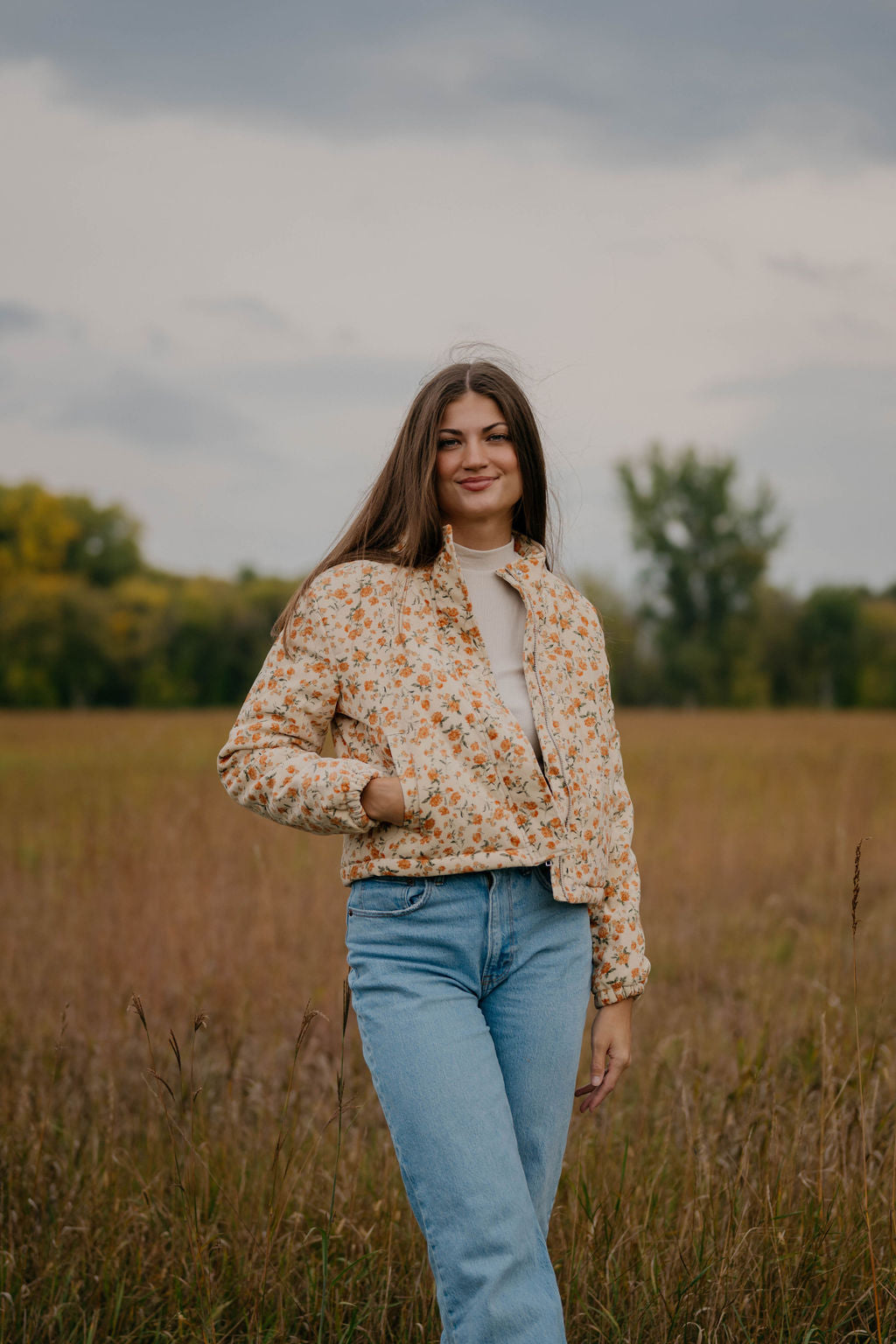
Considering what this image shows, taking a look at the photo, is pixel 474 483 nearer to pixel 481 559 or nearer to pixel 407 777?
pixel 481 559

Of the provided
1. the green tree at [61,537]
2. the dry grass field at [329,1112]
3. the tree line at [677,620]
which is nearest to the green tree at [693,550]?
the tree line at [677,620]

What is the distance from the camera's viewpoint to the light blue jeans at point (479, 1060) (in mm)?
1666

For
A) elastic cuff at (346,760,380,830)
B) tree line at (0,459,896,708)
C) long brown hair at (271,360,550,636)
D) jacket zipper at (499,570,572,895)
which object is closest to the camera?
elastic cuff at (346,760,380,830)

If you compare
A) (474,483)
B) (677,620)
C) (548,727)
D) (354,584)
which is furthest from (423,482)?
(677,620)

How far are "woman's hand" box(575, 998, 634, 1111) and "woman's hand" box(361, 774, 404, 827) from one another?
57cm

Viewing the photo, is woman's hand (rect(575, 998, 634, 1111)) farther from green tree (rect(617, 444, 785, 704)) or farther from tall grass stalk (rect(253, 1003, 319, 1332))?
green tree (rect(617, 444, 785, 704))

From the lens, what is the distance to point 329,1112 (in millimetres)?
3590

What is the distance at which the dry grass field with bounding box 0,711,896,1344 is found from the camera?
7.47 feet

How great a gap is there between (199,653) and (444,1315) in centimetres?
3546

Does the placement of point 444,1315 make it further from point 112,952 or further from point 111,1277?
point 112,952

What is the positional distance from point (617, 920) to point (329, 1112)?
73.8 inches

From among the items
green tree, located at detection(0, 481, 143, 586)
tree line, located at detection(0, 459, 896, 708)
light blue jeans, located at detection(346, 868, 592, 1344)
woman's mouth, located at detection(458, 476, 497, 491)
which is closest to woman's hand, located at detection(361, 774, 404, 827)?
light blue jeans, located at detection(346, 868, 592, 1344)

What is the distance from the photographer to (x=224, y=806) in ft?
23.5

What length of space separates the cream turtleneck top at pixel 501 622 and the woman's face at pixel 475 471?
0.14ft
